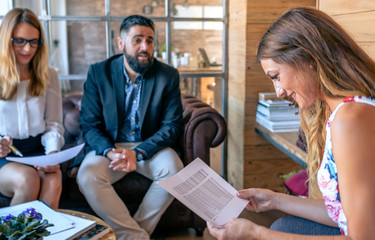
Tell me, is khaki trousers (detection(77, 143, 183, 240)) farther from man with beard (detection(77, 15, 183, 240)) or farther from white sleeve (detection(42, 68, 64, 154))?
white sleeve (detection(42, 68, 64, 154))

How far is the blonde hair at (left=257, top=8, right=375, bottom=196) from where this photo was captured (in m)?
1.07

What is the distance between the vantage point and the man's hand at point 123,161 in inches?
84.9

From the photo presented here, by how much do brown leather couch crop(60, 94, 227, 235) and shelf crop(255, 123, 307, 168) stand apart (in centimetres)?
34

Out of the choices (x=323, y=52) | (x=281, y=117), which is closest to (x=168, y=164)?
(x=281, y=117)

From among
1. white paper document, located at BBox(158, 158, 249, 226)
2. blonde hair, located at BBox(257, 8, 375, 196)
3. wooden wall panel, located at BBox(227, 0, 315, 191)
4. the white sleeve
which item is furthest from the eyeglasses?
blonde hair, located at BBox(257, 8, 375, 196)

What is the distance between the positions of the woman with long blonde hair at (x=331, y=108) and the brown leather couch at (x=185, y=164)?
1077 millimetres

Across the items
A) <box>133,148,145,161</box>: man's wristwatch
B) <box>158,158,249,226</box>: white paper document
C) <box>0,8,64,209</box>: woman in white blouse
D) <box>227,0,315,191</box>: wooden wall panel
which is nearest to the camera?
<box>158,158,249,226</box>: white paper document

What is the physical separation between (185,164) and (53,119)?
2.66 feet

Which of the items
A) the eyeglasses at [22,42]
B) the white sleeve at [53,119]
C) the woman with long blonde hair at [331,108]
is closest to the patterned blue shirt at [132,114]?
the white sleeve at [53,119]

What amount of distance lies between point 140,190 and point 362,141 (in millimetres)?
1535

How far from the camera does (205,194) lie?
1369 millimetres

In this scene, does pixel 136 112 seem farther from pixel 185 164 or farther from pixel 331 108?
pixel 331 108

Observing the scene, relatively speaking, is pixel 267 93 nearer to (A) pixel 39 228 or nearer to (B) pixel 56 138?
(B) pixel 56 138

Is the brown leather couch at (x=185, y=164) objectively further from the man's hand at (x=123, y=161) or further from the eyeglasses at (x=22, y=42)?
the eyeglasses at (x=22, y=42)
